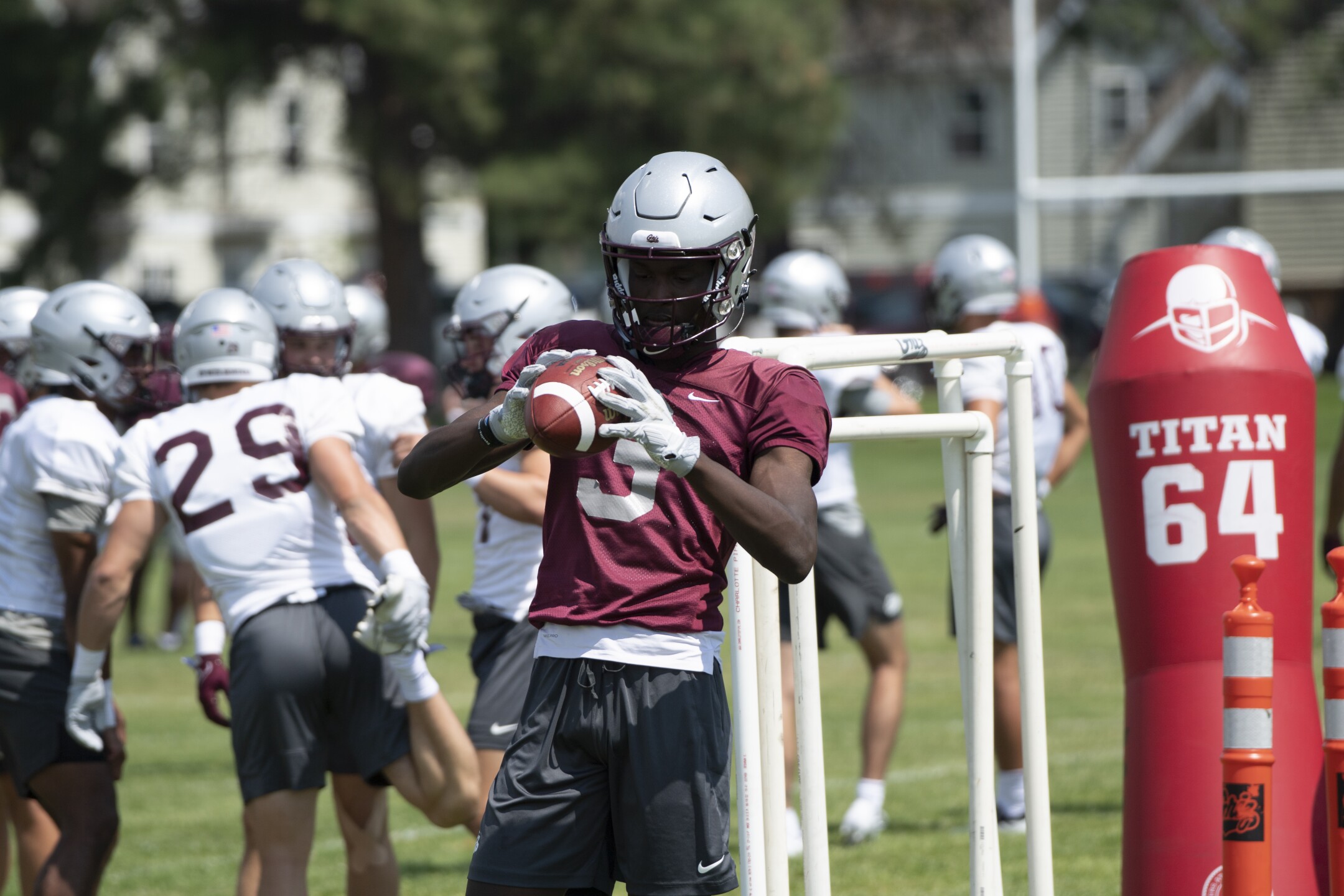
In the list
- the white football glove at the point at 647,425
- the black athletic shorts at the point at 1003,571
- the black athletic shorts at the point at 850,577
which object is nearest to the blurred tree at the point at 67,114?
the black athletic shorts at the point at 850,577

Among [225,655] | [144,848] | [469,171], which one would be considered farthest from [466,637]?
[469,171]

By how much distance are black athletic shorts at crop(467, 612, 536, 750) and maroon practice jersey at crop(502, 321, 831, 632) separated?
167 cm

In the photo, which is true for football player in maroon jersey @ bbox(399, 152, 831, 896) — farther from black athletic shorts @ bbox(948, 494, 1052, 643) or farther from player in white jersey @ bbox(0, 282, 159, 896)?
black athletic shorts @ bbox(948, 494, 1052, 643)

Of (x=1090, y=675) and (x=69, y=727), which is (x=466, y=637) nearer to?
(x=1090, y=675)

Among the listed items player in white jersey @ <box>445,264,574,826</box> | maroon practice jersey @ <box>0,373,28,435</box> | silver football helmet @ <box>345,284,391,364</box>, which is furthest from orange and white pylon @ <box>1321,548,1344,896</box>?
maroon practice jersey @ <box>0,373,28,435</box>

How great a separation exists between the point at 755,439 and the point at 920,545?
45.9 ft

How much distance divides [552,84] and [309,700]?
21167 millimetres

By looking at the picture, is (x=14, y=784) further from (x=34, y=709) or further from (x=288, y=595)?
(x=288, y=595)

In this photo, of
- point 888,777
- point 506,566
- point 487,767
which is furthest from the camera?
point 888,777

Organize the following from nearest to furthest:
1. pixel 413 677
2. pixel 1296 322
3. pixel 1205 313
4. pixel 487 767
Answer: pixel 413 677, pixel 1205 313, pixel 487 767, pixel 1296 322

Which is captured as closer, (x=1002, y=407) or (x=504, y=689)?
(x=504, y=689)

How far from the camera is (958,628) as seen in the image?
446 cm

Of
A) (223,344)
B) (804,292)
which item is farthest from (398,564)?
(804,292)

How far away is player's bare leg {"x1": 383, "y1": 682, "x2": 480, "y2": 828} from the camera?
4.84m
